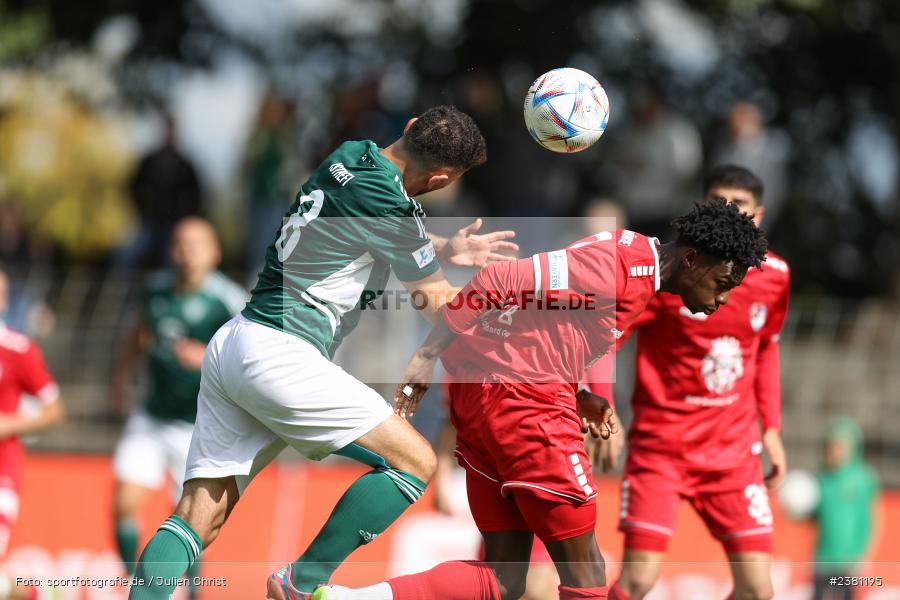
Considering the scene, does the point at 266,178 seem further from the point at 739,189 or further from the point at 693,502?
the point at 693,502

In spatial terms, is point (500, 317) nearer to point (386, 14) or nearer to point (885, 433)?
point (885, 433)

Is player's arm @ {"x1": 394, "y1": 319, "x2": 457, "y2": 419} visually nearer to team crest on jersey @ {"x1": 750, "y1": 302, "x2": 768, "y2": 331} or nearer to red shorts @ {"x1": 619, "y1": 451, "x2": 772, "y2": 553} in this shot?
red shorts @ {"x1": 619, "y1": 451, "x2": 772, "y2": 553}

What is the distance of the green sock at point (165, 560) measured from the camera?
500 cm

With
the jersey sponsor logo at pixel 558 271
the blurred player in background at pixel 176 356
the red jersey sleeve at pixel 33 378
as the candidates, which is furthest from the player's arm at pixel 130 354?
the jersey sponsor logo at pixel 558 271

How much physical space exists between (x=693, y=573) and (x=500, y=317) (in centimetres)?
514

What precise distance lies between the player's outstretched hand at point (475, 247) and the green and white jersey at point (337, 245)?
344 millimetres

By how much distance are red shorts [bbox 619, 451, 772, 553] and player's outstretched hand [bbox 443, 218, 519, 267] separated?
5.34ft

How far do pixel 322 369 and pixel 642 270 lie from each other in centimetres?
147

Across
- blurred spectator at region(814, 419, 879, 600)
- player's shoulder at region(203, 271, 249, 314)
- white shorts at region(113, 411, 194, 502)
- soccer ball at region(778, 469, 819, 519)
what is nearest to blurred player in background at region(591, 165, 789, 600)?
blurred spectator at region(814, 419, 879, 600)

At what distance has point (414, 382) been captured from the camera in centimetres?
514

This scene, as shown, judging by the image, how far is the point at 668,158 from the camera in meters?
11.9

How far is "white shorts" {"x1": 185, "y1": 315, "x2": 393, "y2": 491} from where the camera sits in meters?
4.99

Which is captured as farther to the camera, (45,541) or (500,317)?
(45,541)

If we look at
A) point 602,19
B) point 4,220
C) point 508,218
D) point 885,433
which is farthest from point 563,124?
point 4,220
